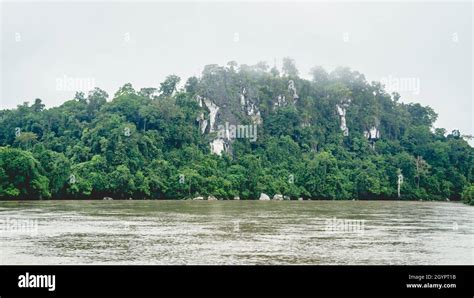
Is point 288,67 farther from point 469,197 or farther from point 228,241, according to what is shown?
point 228,241

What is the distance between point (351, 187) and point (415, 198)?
741 centimetres

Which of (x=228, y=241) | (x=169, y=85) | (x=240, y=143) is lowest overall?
(x=228, y=241)

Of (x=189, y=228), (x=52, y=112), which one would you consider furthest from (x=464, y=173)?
(x=189, y=228)

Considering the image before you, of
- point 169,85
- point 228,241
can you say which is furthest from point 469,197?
point 169,85

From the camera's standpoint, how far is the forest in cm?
5560

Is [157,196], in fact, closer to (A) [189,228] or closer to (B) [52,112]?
(B) [52,112]
